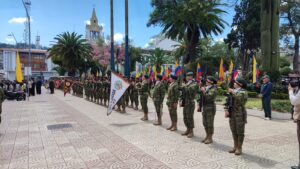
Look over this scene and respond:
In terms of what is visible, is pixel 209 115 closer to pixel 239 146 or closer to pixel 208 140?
pixel 208 140

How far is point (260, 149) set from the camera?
20.8 ft

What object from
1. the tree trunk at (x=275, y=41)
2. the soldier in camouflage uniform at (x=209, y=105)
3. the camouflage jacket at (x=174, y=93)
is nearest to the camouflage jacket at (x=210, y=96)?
the soldier in camouflage uniform at (x=209, y=105)

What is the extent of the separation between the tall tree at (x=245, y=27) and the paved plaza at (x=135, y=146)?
26931 mm

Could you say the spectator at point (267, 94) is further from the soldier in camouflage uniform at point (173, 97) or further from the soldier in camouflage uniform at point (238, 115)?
the soldier in camouflage uniform at point (238, 115)

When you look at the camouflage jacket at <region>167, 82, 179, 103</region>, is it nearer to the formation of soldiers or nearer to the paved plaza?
the formation of soldiers

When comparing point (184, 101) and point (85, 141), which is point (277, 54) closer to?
point (184, 101)

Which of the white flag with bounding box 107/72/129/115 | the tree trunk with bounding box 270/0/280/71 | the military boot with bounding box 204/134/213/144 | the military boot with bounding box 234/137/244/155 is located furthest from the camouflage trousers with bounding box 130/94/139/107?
the tree trunk with bounding box 270/0/280/71

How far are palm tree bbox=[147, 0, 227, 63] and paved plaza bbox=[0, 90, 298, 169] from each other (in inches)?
845

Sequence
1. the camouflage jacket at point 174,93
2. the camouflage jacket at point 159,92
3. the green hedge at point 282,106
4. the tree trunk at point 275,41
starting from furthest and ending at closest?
1. the tree trunk at point 275,41
2. the green hedge at point 282,106
3. the camouflage jacket at point 159,92
4. the camouflage jacket at point 174,93

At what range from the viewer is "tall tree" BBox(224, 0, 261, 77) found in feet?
113

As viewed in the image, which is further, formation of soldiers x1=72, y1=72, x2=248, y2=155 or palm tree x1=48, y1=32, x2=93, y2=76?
palm tree x1=48, y1=32, x2=93, y2=76

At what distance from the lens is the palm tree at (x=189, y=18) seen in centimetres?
Answer: 2961

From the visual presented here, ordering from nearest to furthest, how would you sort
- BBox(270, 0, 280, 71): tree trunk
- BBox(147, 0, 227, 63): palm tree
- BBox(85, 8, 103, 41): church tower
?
BBox(270, 0, 280, 71): tree trunk < BBox(147, 0, 227, 63): palm tree < BBox(85, 8, 103, 41): church tower

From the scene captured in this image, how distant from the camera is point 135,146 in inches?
263
